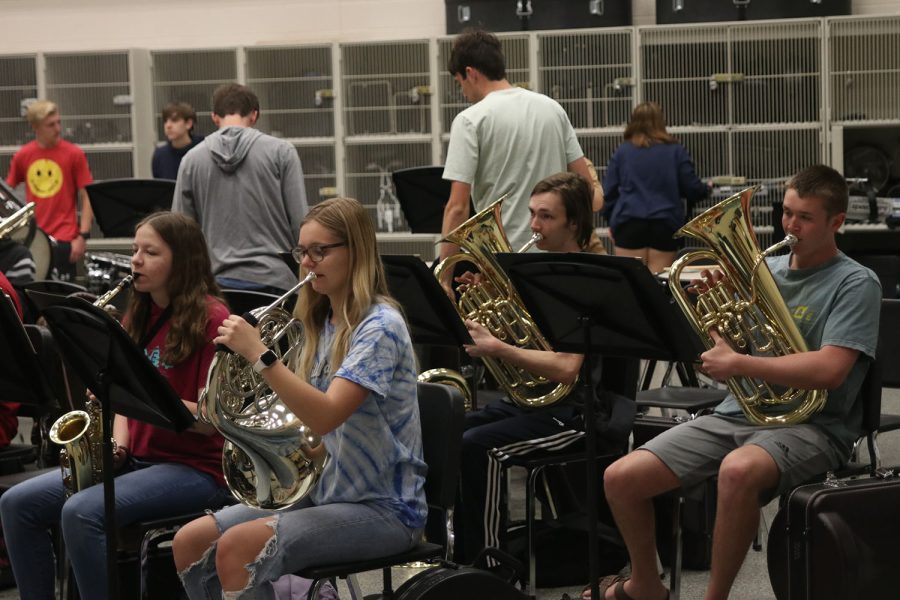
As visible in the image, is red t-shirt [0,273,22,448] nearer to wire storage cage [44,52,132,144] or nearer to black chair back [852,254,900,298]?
black chair back [852,254,900,298]

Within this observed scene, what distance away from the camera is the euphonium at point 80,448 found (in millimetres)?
3416

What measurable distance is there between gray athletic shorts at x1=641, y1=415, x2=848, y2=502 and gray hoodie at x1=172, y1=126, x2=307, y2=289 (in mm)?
2280

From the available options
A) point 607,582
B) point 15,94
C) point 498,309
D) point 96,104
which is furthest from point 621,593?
point 15,94

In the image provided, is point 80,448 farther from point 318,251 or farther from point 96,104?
point 96,104

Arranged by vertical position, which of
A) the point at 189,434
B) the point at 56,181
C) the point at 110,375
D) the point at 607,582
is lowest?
the point at 607,582

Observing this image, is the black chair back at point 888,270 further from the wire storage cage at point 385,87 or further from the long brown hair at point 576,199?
the long brown hair at point 576,199

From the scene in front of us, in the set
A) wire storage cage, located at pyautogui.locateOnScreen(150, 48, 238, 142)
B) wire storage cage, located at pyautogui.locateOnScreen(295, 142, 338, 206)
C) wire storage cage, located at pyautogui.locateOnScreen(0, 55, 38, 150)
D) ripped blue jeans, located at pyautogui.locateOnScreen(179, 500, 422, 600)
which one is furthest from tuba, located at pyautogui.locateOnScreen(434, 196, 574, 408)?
wire storage cage, located at pyautogui.locateOnScreen(0, 55, 38, 150)

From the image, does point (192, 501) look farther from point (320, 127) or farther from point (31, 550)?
point (320, 127)

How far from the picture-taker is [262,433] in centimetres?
283

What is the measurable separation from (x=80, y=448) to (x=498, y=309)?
129 cm

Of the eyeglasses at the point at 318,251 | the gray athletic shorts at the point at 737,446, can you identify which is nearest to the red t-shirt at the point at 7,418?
the eyeglasses at the point at 318,251

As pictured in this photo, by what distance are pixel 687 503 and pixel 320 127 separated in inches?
218

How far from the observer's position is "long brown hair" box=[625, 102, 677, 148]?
23.8ft

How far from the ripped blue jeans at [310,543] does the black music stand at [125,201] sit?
12.9ft
